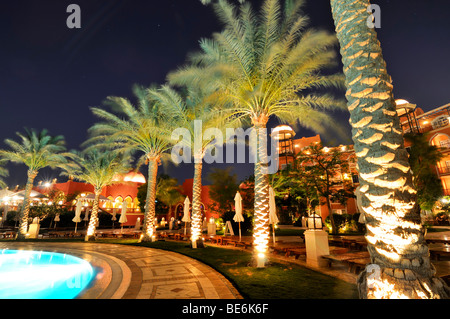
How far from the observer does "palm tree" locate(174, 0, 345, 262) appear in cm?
800

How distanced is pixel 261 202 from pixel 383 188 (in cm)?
549

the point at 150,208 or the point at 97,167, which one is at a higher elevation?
the point at 97,167

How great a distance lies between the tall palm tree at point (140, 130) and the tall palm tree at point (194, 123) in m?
1.73

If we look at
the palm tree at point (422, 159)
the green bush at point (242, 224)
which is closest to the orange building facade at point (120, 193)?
the green bush at point (242, 224)

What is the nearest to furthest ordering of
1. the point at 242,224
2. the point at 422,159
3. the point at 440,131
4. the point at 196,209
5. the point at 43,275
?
the point at 43,275, the point at 196,209, the point at 422,159, the point at 242,224, the point at 440,131

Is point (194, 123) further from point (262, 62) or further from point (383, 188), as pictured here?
point (383, 188)

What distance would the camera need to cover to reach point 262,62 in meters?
8.37

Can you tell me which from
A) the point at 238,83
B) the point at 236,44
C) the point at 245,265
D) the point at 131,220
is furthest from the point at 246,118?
the point at 131,220

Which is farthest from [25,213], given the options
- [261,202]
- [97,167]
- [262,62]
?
[262,62]

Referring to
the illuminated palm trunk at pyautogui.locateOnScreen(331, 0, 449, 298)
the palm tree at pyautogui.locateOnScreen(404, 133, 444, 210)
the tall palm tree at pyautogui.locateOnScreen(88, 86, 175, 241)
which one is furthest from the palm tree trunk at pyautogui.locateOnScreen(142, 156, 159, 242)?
the palm tree at pyautogui.locateOnScreen(404, 133, 444, 210)

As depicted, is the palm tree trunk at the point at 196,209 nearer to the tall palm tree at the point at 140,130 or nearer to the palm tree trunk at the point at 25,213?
the tall palm tree at the point at 140,130

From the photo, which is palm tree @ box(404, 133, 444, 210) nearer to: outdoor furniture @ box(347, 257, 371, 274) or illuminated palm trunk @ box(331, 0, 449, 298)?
outdoor furniture @ box(347, 257, 371, 274)

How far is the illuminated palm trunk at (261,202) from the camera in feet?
25.6
